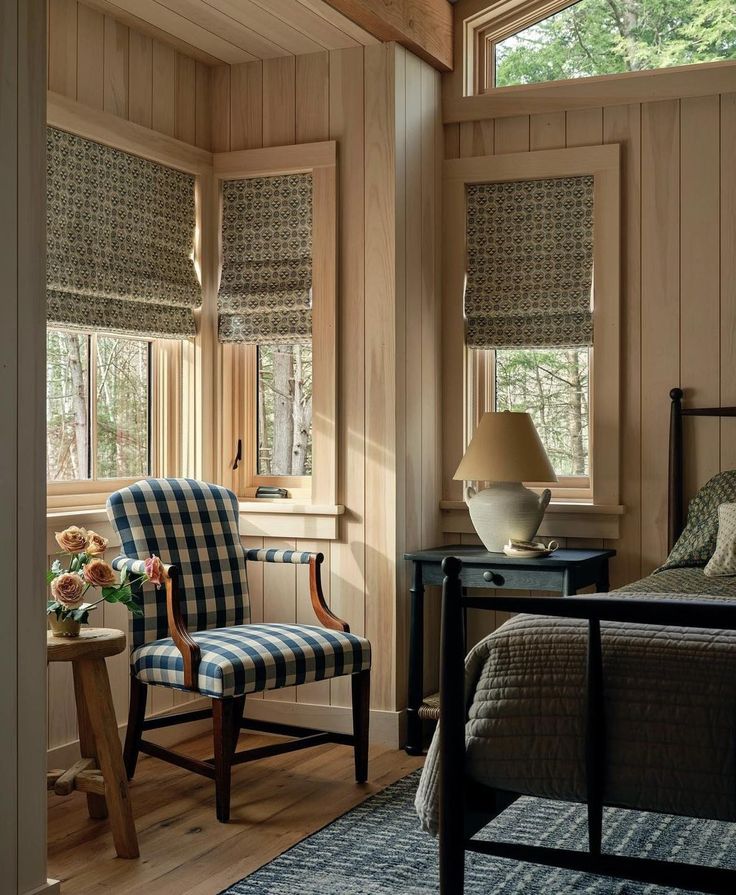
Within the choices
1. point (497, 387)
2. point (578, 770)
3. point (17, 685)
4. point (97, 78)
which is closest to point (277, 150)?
point (97, 78)

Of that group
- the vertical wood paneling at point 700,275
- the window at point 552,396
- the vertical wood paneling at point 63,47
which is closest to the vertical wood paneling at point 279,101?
the vertical wood paneling at point 63,47

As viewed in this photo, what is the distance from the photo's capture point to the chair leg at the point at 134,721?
3562mm

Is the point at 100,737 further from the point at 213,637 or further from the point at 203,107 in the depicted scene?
the point at 203,107

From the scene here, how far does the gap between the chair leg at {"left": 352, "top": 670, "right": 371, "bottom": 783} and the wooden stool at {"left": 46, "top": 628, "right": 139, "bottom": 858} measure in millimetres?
851

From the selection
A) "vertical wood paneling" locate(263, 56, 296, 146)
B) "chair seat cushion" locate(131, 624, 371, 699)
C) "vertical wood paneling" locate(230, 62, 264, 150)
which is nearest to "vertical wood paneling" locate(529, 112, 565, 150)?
"vertical wood paneling" locate(263, 56, 296, 146)

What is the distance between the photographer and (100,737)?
3021 mm

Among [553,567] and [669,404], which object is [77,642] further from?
[669,404]

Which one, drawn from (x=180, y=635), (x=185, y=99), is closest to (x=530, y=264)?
(x=185, y=99)

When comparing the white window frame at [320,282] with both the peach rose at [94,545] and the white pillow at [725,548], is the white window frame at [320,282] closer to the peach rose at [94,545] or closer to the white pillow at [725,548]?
the peach rose at [94,545]

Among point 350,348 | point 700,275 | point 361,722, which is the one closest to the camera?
point 361,722

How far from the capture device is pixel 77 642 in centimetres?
302

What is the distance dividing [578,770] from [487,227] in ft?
9.07

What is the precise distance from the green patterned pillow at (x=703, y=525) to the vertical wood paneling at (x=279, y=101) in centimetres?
210

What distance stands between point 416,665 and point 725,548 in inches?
47.6
